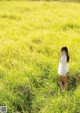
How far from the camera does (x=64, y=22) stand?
991cm

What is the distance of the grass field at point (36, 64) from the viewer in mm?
4758

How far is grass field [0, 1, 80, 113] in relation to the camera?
4.76 metres

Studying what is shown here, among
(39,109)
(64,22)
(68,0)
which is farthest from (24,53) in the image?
(68,0)

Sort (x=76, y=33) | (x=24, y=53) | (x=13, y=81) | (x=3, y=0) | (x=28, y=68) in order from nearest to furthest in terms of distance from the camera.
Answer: (x=13, y=81)
(x=28, y=68)
(x=24, y=53)
(x=76, y=33)
(x=3, y=0)

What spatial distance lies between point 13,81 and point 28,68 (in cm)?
58

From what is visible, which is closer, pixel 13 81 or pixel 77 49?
pixel 13 81

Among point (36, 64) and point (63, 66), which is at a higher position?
point (36, 64)

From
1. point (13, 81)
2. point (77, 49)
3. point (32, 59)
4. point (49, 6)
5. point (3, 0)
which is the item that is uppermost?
point (3, 0)

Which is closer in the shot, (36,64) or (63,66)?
(63,66)

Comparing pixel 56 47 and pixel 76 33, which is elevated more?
pixel 76 33

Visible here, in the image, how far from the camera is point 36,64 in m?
5.90

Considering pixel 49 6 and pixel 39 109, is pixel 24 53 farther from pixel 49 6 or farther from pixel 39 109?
pixel 49 6

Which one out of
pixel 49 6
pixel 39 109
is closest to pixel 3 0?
pixel 49 6

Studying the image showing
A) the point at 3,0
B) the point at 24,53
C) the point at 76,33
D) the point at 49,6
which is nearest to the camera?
the point at 24,53
